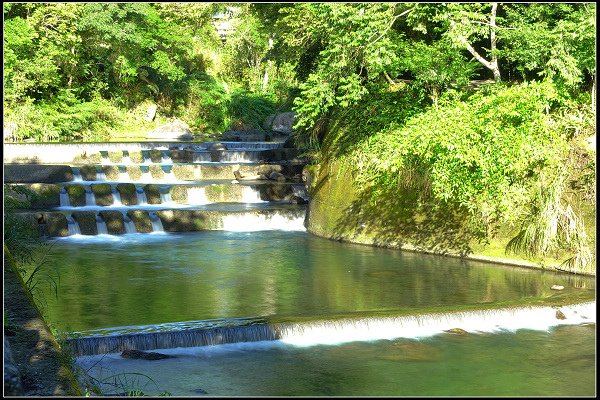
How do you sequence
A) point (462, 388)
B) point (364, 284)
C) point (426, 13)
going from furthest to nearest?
point (426, 13) → point (364, 284) → point (462, 388)

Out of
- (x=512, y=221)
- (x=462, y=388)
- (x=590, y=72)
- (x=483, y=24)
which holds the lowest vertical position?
(x=462, y=388)

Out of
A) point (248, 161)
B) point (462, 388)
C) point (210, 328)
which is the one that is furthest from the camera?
point (248, 161)

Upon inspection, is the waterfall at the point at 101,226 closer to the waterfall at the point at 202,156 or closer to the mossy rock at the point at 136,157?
the mossy rock at the point at 136,157

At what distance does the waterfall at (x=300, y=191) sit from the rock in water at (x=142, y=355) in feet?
38.3

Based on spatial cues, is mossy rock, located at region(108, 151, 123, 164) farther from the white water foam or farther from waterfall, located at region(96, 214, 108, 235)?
the white water foam

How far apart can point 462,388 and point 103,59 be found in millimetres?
32074

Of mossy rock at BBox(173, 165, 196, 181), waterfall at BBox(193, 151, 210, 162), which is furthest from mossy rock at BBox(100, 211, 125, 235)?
waterfall at BBox(193, 151, 210, 162)

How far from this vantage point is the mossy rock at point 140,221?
17.7 meters

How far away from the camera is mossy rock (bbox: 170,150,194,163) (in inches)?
960

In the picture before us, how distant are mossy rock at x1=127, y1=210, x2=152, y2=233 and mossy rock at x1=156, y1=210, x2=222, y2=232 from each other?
290 mm

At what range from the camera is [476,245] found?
14617 mm

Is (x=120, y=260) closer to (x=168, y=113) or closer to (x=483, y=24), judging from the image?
(x=483, y=24)

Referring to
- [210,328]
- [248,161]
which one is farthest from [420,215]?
[248,161]

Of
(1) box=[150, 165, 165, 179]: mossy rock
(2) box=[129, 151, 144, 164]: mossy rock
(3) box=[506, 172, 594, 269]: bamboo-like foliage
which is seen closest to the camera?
(3) box=[506, 172, 594, 269]: bamboo-like foliage
